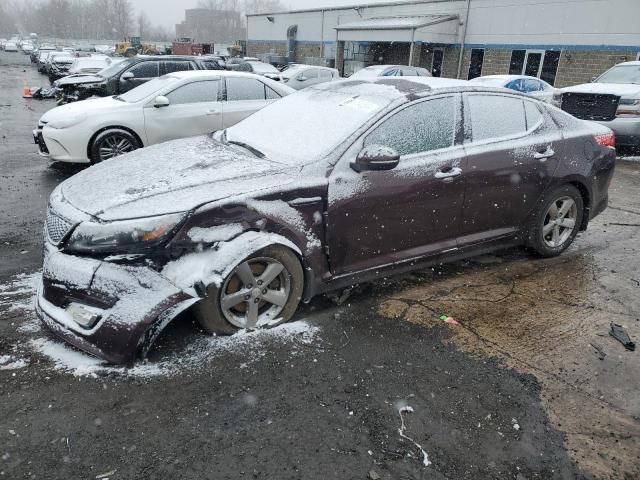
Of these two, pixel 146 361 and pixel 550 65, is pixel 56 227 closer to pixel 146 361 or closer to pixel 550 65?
pixel 146 361

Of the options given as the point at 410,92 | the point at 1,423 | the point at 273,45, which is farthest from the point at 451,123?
the point at 273,45

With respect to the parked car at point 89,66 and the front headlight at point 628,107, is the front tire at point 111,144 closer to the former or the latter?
the front headlight at point 628,107

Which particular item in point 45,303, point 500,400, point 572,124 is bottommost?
point 500,400

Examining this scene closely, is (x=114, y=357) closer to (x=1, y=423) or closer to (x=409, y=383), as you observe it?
(x=1, y=423)

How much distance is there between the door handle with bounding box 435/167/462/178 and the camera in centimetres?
373

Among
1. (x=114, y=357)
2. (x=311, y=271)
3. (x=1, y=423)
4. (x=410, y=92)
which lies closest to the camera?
(x=1, y=423)

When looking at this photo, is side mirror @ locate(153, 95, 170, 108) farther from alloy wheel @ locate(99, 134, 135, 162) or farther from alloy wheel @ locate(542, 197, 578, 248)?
alloy wheel @ locate(542, 197, 578, 248)

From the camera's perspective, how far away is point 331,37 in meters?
34.9

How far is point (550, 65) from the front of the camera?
71.4 feet

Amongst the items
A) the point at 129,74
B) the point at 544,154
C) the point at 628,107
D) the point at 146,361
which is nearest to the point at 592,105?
the point at 628,107

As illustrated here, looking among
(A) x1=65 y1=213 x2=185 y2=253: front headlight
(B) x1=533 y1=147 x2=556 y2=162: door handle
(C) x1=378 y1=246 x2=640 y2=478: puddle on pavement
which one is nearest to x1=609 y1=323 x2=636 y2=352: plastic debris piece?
(C) x1=378 y1=246 x2=640 y2=478: puddle on pavement

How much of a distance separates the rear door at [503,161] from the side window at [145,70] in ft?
29.9

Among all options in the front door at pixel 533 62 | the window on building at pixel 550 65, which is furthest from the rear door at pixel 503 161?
the front door at pixel 533 62

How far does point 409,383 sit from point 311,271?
0.96 meters
